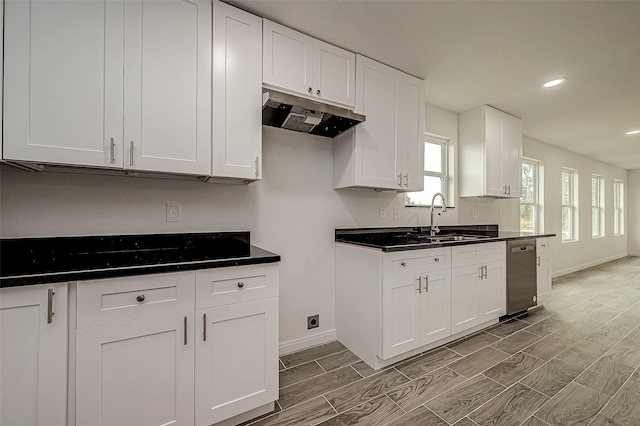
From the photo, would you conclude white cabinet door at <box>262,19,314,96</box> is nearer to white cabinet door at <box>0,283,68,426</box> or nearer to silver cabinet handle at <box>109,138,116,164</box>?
silver cabinet handle at <box>109,138,116,164</box>

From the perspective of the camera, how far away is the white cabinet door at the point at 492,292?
268 cm

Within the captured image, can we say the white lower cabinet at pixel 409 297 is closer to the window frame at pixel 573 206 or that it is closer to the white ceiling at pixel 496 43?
the white ceiling at pixel 496 43

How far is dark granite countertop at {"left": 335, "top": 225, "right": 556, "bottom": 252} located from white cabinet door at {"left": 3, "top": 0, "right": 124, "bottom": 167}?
5.79 feet

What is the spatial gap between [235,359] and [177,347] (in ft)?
1.00

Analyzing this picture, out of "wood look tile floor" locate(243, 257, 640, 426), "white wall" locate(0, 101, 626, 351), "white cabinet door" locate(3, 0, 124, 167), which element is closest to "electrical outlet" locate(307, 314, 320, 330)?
"white wall" locate(0, 101, 626, 351)

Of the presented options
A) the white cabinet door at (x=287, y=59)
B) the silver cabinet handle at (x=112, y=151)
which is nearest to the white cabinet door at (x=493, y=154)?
the white cabinet door at (x=287, y=59)

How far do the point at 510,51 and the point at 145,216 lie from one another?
121 inches

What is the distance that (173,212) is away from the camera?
6.19 ft

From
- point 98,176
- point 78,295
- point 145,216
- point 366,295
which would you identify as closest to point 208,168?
point 145,216

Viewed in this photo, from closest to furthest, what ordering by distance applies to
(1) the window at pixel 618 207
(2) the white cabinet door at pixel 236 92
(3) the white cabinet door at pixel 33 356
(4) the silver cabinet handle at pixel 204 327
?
1. (3) the white cabinet door at pixel 33 356
2. (4) the silver cabinet handle at pixel 204 327
3. (2) the white cabinet door at pixel 236 92
4. (1) the window at pixel 618 207

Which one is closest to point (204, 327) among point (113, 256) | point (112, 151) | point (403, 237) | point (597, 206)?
point (113, 256)

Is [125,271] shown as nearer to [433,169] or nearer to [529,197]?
[433,169]

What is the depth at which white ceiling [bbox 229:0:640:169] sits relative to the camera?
5.93ft

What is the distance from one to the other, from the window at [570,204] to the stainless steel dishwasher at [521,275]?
3.52 meters
